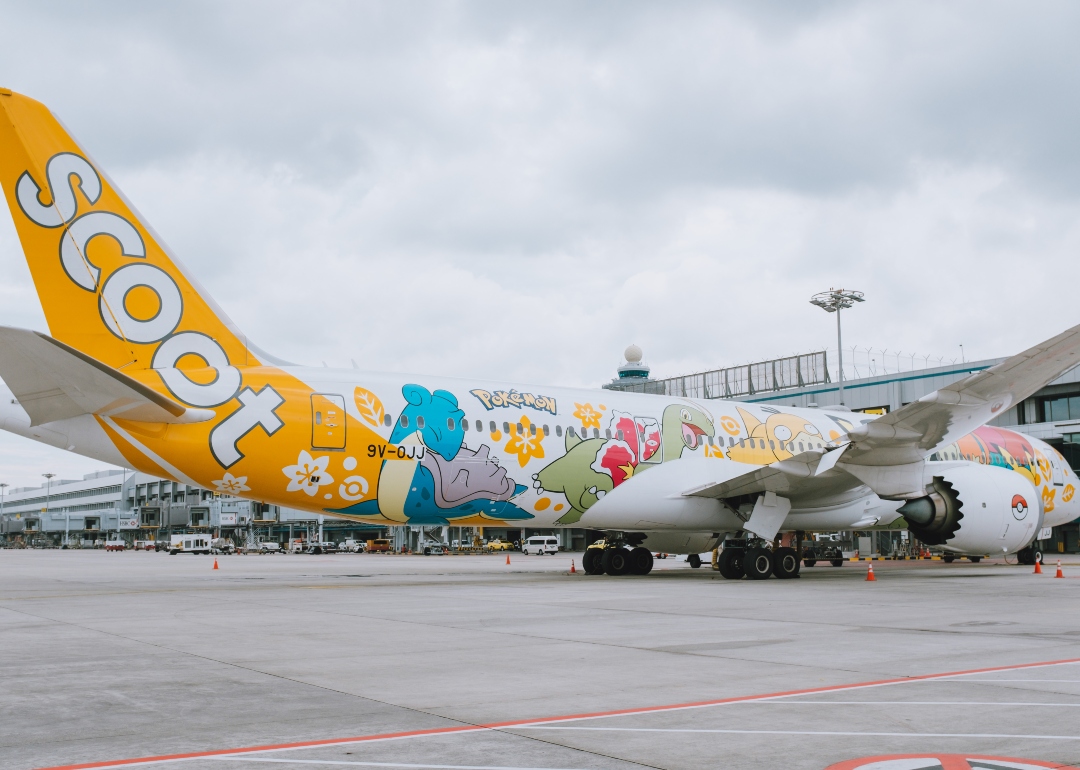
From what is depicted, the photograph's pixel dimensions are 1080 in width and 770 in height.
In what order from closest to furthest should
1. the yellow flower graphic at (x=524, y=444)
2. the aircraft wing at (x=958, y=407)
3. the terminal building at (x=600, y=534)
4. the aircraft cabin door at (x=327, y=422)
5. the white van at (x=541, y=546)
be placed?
1. the aircraft cabin door at (x=327, y=422)
2. the aircraft wing at (x=958, y=407)
3. the yellow flower graphic at (x=524, y=444)
4. the terminal building at (x=600, y=534)
5. the white van at (x=541, y=546)

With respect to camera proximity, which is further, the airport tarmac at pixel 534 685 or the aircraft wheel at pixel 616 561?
the aircraft wheel at pixel 616 561

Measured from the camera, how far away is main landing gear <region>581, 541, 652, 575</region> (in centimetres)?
2394

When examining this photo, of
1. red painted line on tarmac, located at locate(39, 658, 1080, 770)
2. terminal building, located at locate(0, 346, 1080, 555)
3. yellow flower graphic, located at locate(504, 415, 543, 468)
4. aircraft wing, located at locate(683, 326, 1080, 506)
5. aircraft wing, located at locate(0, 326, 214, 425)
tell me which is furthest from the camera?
terminal building, located at locate(0, 346, 1080, 555)

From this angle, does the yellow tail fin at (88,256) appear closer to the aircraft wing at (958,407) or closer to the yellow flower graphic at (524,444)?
the yellow flower graphic at (524,444)

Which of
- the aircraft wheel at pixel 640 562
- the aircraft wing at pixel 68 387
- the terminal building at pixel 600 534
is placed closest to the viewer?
the aircraft wing at pixel 68 387

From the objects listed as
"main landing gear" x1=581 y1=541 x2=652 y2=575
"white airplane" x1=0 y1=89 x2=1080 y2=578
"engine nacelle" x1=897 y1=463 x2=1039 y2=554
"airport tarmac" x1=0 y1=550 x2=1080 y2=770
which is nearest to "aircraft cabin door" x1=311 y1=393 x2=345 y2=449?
"white airplane" x1=0 y1=89 x2=1080 y2=578

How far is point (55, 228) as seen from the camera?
51.5ft

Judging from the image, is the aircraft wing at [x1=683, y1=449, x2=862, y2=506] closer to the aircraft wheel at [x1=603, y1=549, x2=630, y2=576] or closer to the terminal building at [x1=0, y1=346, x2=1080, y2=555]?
the aircraft wheel at [x1=603, y1=549, x2=630, y2=576]

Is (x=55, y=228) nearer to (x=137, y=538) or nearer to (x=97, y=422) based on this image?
(x=97, y=422)

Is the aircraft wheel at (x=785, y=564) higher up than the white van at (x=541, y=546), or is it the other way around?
the aircraft wheel at (x=785, y=564)

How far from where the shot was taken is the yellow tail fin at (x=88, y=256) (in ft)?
51.2

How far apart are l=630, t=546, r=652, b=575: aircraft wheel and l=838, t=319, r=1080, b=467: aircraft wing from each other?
6.53 metres

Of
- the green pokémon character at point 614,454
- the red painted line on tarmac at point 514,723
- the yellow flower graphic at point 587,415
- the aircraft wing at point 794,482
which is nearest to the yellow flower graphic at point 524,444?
the green pokémon character at point 614,454

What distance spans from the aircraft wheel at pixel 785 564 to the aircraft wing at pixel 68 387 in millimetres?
11646
